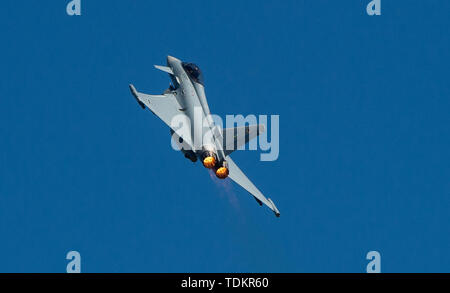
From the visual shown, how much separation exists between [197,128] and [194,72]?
6.81 m

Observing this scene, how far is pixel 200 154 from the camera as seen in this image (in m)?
54.2

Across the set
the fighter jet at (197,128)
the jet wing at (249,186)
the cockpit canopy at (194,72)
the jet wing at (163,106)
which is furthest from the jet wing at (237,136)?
the cockpit canopy at (194,72)

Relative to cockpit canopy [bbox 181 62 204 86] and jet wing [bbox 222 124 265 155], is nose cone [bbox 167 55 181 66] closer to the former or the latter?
cockpit canopy [bbox 181 62 204 86]

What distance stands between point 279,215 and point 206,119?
6.48m

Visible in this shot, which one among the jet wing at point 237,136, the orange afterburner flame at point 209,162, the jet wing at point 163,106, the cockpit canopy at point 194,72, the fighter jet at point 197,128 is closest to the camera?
the orange afterburner flame at point 209,162

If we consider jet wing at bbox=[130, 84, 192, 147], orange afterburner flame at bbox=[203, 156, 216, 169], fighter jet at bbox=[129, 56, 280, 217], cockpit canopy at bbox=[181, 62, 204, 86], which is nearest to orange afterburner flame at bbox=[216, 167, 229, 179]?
fighter jet at bbox=[129, 56, 280, 217]

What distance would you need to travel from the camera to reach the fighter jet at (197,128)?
54312mm

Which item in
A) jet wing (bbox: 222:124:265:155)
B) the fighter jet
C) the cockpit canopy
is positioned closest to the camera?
the fighter jet

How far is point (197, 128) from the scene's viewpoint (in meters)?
55.5

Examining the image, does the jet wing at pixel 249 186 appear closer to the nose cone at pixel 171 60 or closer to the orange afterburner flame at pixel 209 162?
the orange afterburner flame at pixel 209 162

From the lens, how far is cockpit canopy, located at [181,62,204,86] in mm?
61281

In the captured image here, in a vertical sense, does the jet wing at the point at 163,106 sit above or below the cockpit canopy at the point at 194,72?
below

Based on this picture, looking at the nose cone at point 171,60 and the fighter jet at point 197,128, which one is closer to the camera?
the fighter jet at point 197,128
